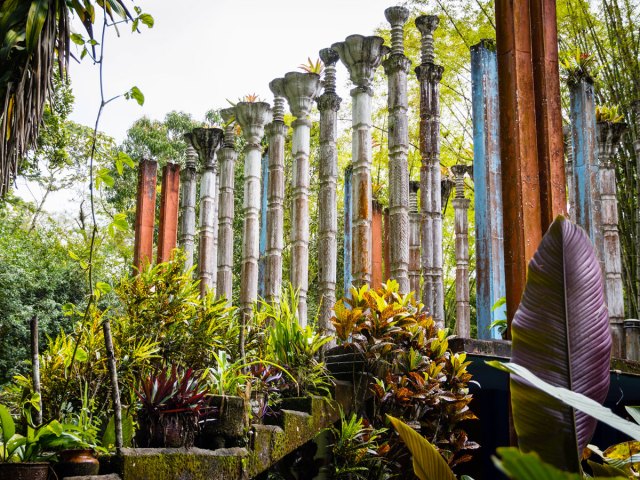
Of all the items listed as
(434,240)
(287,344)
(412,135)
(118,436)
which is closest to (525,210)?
(287,344)

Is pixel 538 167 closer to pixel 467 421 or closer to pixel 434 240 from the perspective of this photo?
pixel 467 421

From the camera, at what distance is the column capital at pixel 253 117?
32.7 ft

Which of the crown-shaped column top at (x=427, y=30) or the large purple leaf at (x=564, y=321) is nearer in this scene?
the large purple leaf at (x=564, y=321)

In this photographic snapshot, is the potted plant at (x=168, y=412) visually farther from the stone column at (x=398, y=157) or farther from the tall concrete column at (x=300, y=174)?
the tall concrete column at (x=300, y=174)

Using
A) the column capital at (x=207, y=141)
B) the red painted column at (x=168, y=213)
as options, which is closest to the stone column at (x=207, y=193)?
the column capital at (x=207, y=141)

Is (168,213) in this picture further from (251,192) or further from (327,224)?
(327,224)

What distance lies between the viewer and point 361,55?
8477mm

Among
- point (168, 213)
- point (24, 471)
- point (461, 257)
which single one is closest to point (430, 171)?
point (461, 257)

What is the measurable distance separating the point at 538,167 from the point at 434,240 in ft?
20.4

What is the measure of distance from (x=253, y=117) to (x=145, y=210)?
2665 millimetres

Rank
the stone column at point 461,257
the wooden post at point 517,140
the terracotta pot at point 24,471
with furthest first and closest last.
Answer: the stone column at point 461,257 < the wooden post at point 517,140 < the terracotta pot at point 24,471

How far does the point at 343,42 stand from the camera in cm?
857

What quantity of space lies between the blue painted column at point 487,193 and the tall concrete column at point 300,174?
2.65 meters

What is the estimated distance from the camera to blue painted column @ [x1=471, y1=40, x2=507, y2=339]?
20.8 feet
